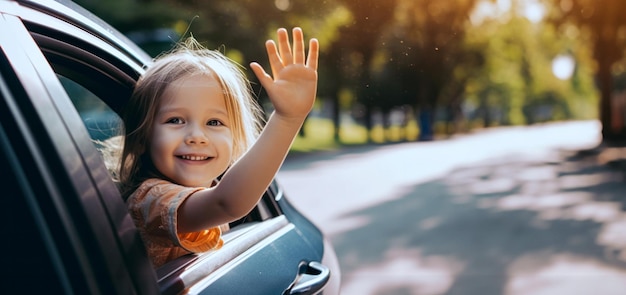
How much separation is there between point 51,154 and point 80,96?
1.24 m

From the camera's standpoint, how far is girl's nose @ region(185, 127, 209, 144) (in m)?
1.65

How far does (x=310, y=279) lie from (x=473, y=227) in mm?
7497

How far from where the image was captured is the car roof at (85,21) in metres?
1.54

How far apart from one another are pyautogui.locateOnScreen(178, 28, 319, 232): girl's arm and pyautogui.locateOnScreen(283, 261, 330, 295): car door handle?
380mm

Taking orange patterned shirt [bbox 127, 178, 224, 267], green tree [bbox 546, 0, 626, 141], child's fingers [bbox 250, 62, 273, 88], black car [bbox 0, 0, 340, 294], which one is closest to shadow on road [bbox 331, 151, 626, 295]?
orange patterned shirt [bbox 127, 178, 224, 267]

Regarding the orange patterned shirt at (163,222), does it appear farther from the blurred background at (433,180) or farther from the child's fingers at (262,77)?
the blurred background at (433,180)

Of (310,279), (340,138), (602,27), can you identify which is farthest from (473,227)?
(340,138)

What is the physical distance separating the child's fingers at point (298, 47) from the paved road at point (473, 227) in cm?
461

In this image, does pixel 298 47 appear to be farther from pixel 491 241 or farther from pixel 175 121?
pixel 491 241

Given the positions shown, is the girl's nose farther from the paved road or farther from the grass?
the grass

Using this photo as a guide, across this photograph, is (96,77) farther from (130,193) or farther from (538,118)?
(538,118)

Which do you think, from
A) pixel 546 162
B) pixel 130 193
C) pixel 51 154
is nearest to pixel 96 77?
pixel 130 193

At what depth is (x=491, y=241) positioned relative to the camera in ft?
26.6

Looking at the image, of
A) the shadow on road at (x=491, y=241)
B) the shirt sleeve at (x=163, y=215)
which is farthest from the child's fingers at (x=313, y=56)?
the shadow on road at (x=491, y=241)
